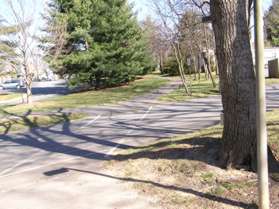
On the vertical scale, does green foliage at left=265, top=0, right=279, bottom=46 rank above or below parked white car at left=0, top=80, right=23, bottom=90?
above

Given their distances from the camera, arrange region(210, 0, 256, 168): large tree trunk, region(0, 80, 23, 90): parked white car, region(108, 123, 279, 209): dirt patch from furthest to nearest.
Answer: region(0, 80, 23, 90): parked white car < region(210, 0, 256, 168): large tree trunk < region(108, 123, 279, 209): dirt patch

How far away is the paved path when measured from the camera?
7.88 meters

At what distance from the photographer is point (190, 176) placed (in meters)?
7.87

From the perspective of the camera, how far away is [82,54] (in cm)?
4297

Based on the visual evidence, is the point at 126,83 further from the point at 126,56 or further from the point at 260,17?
the point at 260,17

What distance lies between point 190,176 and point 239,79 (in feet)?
5.72

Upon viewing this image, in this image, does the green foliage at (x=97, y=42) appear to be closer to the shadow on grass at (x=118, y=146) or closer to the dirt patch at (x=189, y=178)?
the shadow on grass at (x=118, y=146)

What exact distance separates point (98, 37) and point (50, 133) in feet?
89.6

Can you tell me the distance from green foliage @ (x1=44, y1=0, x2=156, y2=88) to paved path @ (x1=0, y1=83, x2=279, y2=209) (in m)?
19.4

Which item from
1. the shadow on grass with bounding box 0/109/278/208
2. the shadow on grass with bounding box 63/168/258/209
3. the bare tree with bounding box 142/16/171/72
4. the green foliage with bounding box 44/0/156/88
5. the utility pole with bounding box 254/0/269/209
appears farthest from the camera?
the bare tree with bounding box 142/16/171/72

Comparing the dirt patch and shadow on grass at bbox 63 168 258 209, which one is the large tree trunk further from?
shadow on grass at bbox 63 168 258 209

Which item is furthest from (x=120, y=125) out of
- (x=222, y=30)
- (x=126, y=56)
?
(x=126, y=56)

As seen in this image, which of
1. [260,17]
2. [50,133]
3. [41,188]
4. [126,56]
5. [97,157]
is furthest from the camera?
[126,56]

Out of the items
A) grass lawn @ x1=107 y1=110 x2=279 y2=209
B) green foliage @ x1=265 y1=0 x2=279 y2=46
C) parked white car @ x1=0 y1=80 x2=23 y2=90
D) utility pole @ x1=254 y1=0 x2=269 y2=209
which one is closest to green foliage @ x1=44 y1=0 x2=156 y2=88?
parked white car @ x1=0 y1=80 x2=23 y2=90
